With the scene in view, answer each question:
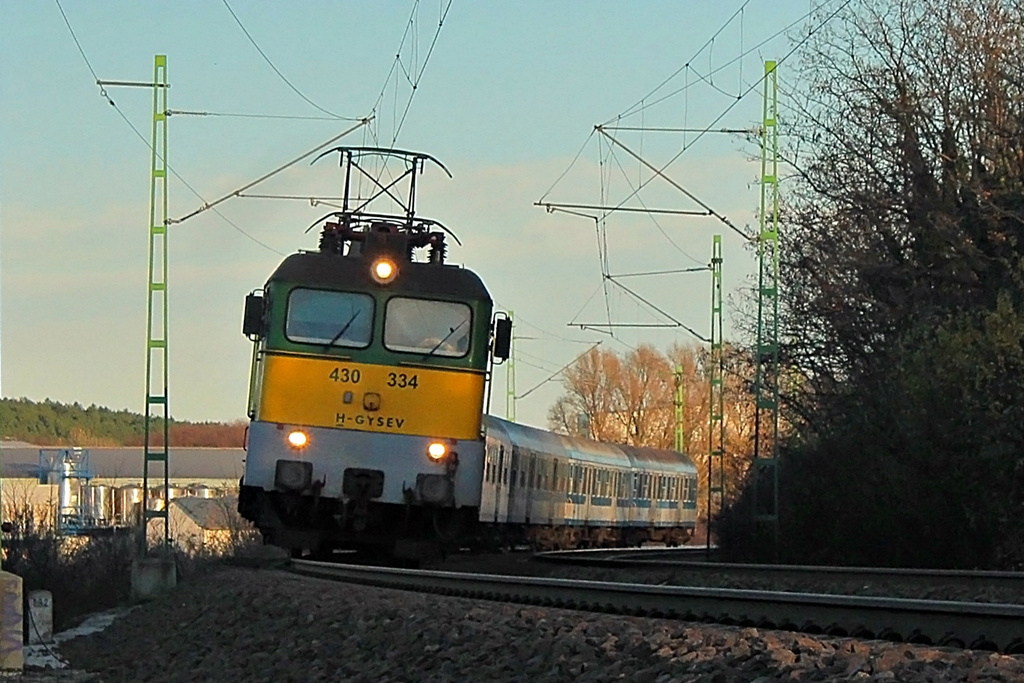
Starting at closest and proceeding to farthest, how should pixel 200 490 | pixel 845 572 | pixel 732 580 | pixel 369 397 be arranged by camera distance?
pixel 845 572 → pixel 732 580 → pixel 369 397 → pixel 200 490

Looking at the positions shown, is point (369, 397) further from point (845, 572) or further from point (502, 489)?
point (502, 489)

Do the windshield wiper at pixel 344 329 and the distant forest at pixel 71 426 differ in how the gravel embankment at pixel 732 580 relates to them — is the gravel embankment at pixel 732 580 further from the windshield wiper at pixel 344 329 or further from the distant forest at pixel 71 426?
the distant forest at pixel 71 426

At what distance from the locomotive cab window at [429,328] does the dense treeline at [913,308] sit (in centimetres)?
775

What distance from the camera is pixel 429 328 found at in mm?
19000

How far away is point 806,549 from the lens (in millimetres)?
28125

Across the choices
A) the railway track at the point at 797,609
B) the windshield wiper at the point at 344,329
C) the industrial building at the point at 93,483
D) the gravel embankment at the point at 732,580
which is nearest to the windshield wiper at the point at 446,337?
the windshield wiper at the point at 344,329

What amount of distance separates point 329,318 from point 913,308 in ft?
45.4

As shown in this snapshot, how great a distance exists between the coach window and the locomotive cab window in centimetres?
25

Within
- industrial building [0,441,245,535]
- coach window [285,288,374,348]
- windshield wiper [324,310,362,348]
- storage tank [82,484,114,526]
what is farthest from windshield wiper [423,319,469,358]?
storage tank [82,484,114,526]

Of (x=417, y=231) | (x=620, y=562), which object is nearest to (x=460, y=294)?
(x=417, y=231)

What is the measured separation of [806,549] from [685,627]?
782 inches

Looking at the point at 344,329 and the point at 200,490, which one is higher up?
the point at 200,490

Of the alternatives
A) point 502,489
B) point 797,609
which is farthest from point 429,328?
point 797,609

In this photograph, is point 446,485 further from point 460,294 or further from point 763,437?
point 763,437
